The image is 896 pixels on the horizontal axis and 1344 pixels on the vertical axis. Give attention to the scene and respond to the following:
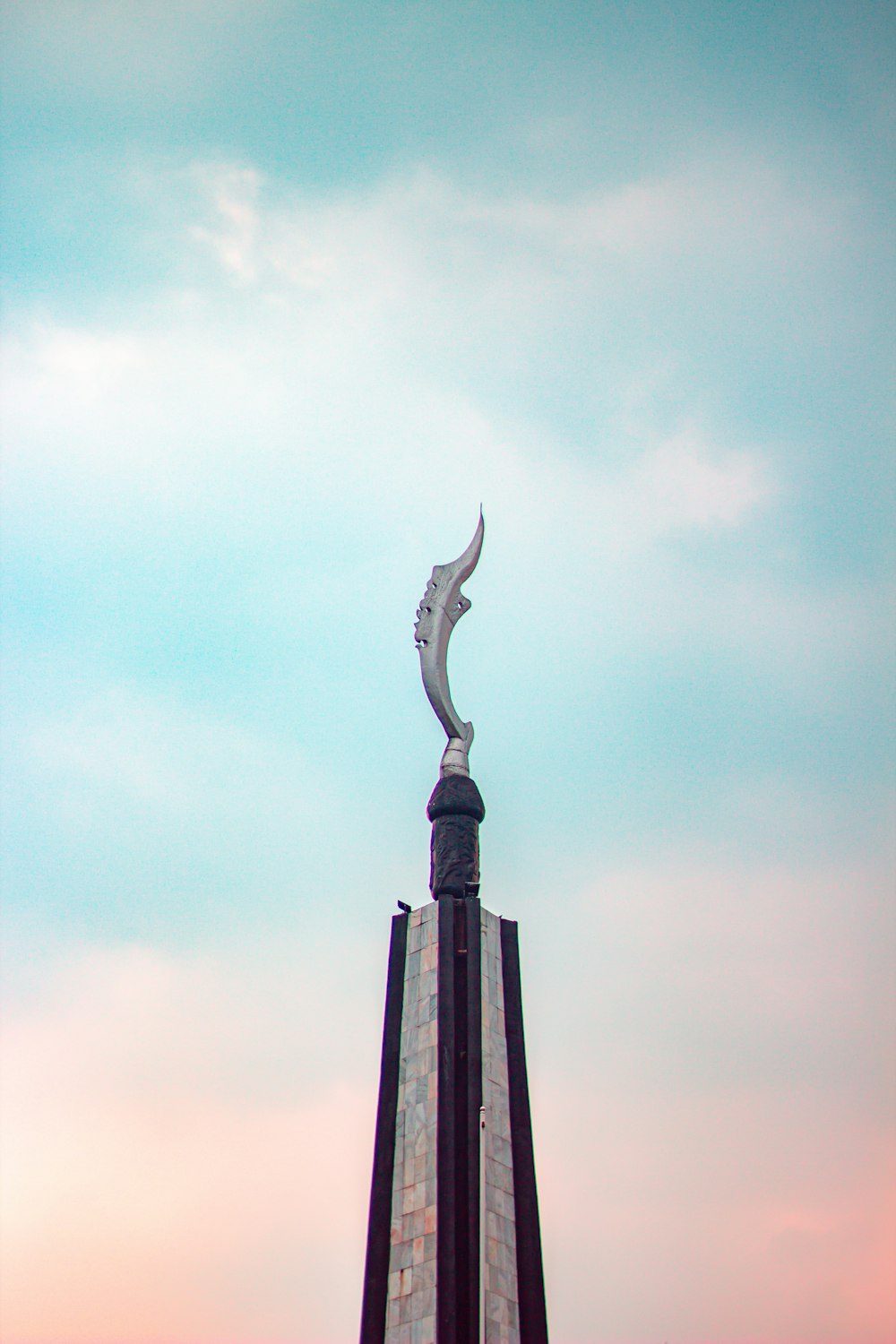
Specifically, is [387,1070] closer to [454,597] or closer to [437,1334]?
[437,1334]

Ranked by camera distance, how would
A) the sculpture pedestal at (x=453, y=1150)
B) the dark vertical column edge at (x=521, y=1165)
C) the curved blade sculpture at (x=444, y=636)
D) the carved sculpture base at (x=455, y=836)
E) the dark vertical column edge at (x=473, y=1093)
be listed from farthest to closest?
the curved blade sculpture at (x=444, y=636)
the carved sculpture base at (x=455, y=836)
the dark vertical column edge at (x=521, y=1165)
the sculpture pedestal at (x=453, y=1150)
the dark vertical column edge at (x=473, y=1093)

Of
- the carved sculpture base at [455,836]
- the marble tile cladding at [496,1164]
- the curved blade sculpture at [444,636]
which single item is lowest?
the marble tile cladding at [496,1164]

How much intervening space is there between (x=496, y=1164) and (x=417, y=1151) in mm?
1622

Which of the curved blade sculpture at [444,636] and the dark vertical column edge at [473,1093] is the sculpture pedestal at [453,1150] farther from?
the curved blade sculpture at [444,636]

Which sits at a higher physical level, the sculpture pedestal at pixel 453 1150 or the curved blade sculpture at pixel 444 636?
the curved blade sculpture at pixel 444 636

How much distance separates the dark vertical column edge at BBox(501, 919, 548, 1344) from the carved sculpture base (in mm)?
1464

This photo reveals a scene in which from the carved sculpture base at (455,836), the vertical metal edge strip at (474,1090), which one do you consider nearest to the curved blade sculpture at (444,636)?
the carved sculpture base at (455,836)

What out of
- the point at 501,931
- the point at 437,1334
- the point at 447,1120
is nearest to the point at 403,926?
the point at 501,931

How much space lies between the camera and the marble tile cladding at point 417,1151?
22875mm

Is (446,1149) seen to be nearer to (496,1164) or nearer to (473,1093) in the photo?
(496,1164)

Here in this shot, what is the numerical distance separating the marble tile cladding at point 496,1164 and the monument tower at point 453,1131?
0.02 metres

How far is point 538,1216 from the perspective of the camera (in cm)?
2450

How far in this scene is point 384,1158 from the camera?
2514cm

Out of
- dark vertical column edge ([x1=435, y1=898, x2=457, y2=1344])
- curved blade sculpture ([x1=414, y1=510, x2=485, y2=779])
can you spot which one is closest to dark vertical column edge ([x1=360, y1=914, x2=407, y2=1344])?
dark vertical column edge ([x1=435, y1=898, x2=457, y2=1344])
